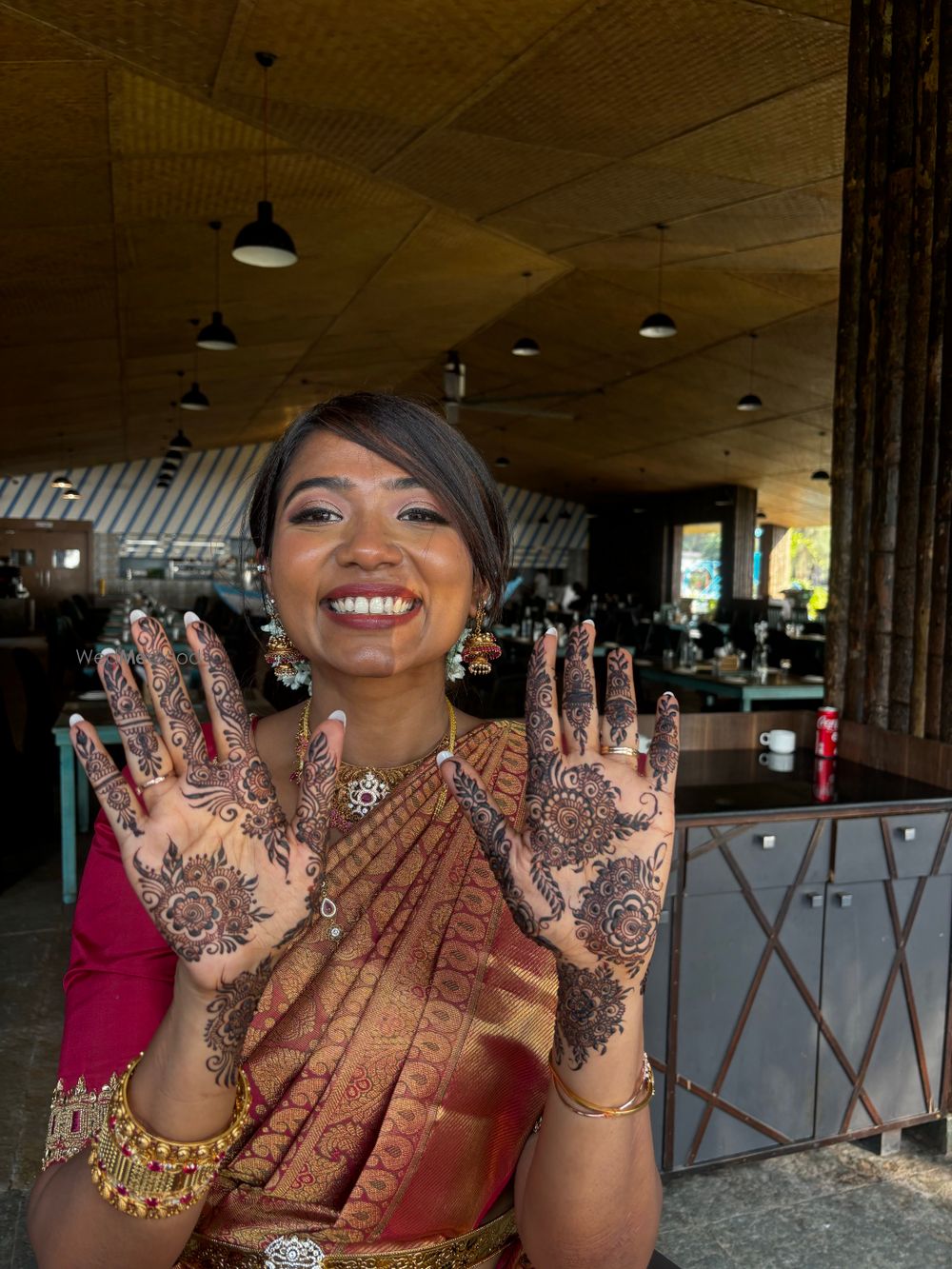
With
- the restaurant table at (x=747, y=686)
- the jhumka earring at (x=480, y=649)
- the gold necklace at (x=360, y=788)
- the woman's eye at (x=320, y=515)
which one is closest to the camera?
the woman's eye at (x=320, y=515)

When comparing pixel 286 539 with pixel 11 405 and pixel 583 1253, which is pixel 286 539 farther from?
pixel 11 405

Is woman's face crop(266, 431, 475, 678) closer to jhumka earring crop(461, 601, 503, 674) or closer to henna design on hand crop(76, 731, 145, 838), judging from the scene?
jhumka earring crop(461, 601, 503, 674)

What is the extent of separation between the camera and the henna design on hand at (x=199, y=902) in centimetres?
81

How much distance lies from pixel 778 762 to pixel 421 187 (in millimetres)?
4156

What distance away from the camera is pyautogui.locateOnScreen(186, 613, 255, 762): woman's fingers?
86cm

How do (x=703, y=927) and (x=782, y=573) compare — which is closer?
(x=703, y=927)

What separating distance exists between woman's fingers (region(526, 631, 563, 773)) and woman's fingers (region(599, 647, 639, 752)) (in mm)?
54

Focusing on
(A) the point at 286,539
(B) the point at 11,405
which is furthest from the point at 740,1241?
(B) the point at 11,405

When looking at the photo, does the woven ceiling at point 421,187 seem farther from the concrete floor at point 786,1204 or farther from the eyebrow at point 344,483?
the concrete floor at point 786,1204

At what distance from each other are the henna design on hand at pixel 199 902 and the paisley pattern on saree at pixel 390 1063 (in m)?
0.29

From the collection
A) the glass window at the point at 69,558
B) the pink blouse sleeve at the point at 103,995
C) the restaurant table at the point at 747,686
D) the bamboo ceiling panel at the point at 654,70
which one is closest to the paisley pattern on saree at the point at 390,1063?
the pink blouse sleeve at the point at 103,995

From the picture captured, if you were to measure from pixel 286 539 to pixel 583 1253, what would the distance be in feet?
2.78

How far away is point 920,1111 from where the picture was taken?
2523 millimetres

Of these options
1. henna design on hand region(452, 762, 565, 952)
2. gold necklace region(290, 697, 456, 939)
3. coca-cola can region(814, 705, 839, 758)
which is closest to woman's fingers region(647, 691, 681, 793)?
henna design on hand region(452, 762, 565, 952)
